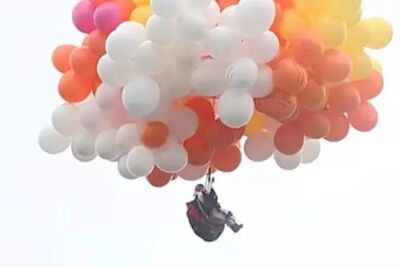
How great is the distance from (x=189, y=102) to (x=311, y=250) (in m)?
0.83

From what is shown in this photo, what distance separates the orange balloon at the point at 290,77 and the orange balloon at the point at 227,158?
18 centimetres

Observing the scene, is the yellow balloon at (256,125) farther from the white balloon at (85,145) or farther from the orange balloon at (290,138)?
the white balloon at (85,145)

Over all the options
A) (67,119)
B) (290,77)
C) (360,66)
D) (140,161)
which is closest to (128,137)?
(140,161)

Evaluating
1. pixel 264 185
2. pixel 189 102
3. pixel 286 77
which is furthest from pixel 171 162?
pixel 264 185

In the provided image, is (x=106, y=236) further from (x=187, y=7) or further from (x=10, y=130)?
(x=187, y=7)

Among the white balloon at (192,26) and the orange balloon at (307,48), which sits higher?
the orange balloon at (307,48)

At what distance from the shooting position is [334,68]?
1.29 metres

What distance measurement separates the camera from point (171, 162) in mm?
1323

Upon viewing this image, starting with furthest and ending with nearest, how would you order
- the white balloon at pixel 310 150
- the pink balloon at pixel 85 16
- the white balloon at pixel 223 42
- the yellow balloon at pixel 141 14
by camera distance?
the white balloon at pixel 310 150 → the pink balloon at pixel 85 16 → the yellow balloon at pixel 141 14 → the white balloon at pixel 223 42

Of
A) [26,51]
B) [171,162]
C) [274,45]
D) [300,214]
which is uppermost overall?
[26,51]

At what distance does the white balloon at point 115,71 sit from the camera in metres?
1.29

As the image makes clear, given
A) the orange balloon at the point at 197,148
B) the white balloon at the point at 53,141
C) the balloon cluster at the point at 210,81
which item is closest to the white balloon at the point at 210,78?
the balloon cluster at the point at 210,81

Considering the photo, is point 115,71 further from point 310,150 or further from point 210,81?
point 310,150

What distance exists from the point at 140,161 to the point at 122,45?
0.17m
